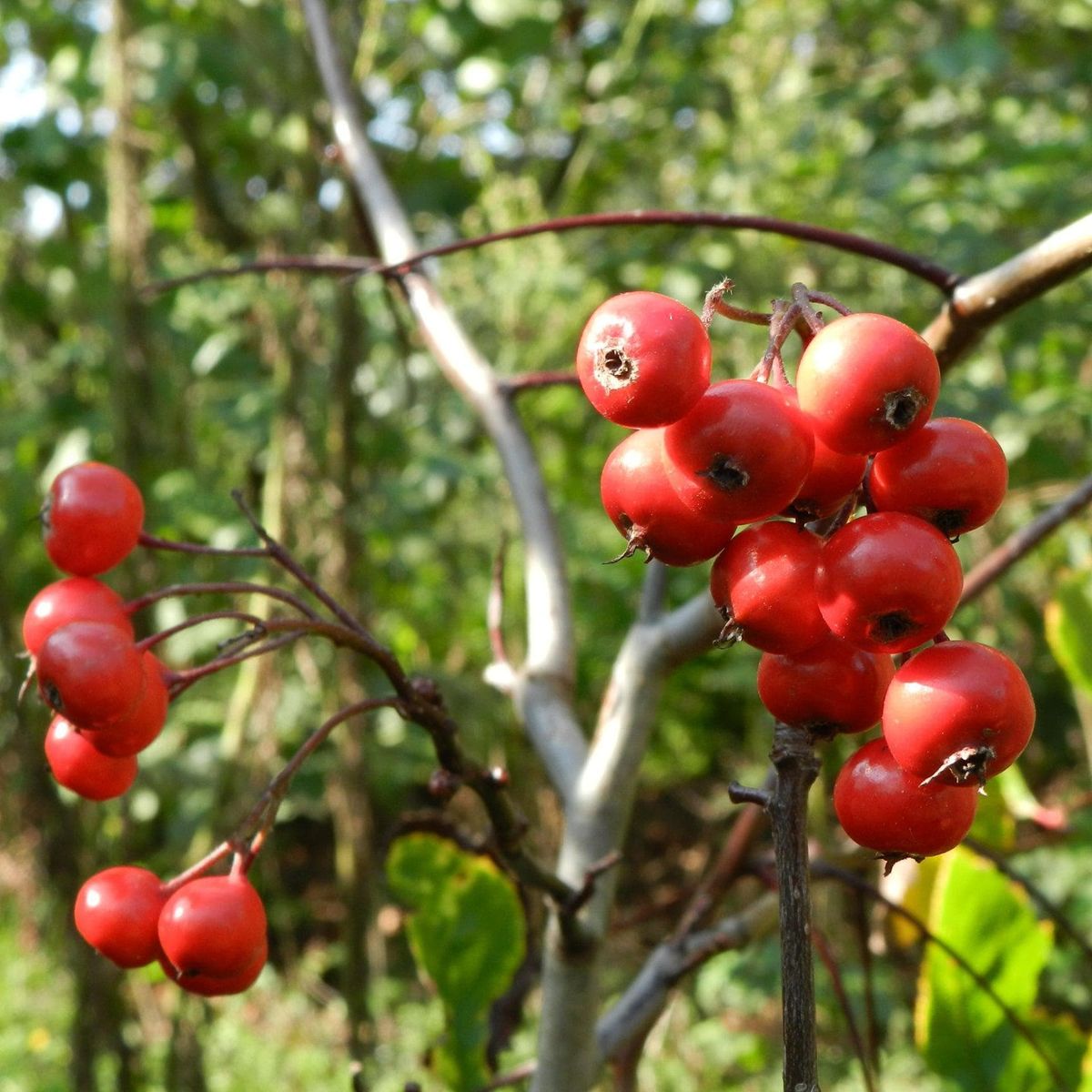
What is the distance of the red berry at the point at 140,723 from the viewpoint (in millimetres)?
573

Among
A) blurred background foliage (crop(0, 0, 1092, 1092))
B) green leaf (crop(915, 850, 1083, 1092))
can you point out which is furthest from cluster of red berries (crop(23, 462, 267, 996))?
blurred background foliage (crop(0, 0, 1092, 1092))

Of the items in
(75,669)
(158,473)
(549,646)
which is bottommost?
(75,669)

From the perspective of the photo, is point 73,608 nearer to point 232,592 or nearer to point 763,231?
point 232,592

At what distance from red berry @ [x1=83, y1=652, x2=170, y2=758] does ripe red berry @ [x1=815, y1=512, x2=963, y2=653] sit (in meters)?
0.35

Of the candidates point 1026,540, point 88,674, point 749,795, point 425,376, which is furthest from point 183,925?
point 425,376

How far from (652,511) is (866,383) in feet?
0.30

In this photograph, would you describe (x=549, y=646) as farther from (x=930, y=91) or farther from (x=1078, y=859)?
(x=930, y=91)

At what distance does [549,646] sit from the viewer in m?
0.88

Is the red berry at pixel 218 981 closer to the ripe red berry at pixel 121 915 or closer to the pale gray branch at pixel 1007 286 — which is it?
the ripe red berry at pixel 121 915

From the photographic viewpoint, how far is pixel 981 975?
1.17 m

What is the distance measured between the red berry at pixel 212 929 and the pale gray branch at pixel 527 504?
10.0 inches

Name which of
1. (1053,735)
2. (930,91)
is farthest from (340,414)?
(930,91)

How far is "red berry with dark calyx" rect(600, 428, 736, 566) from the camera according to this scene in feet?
1.44

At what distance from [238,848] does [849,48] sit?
12.1ft
